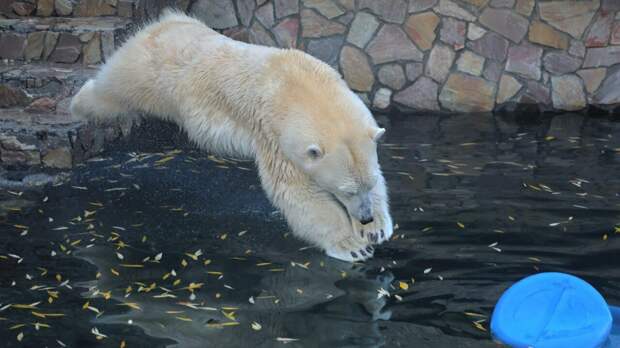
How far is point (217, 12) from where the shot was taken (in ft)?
29.3

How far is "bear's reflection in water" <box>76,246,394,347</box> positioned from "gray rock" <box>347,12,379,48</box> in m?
3.76

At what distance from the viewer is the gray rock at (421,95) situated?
28.5ft

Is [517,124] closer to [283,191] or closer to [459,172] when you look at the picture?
[459,172]

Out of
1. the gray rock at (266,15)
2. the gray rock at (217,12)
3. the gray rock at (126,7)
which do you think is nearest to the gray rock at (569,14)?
the gray rock at (266,15)

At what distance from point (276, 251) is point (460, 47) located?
12.6 ft

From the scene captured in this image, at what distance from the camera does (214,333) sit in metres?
4.42

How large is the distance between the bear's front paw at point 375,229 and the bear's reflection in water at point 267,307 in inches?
6.9

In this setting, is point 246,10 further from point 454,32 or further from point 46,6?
point 454,32

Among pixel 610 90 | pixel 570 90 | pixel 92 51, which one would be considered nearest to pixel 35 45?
pixel 92 51

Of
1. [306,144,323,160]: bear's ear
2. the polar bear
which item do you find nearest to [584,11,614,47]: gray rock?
the polar bear

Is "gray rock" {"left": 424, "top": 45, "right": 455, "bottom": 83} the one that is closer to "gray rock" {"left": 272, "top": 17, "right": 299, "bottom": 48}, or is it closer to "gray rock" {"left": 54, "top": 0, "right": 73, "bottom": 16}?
"gray rock" {"left": 272, "top": 17, "right": 299, "bottom": 48}

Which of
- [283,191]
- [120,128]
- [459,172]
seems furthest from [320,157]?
[120,128]

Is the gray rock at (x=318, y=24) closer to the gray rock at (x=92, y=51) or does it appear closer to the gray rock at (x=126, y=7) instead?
the gray rock at (x=126, y=7)

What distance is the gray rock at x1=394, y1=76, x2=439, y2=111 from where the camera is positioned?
868 centimetres
